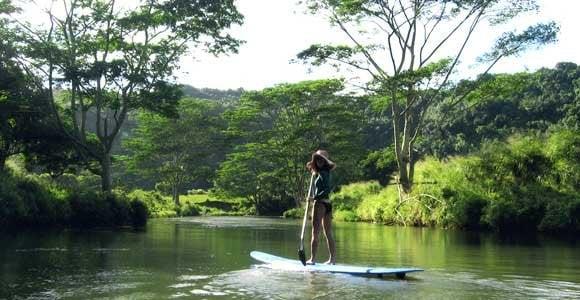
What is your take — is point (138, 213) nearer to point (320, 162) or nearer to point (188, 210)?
point (320, 162)

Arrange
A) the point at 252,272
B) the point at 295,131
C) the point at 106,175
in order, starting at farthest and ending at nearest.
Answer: the point at 295,131 → the point at 106,175 → the point at 252,272

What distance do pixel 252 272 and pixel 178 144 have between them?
49.1 metres

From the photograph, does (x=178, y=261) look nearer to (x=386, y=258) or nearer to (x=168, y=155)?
(x=386, y=258)

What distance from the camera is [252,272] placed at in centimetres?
905

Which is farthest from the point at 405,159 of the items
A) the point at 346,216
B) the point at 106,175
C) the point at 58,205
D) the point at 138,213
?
the point at 58,205

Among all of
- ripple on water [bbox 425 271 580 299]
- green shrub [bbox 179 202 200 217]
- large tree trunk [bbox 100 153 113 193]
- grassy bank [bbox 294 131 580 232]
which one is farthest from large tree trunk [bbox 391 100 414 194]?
green shrub [bbox 179 202 200 217]

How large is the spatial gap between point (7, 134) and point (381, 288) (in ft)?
75.5

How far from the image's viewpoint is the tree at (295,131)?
46250 millimetres

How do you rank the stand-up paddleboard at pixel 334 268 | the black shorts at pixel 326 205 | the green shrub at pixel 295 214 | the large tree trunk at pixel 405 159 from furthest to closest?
the green shrub at pixel 295 214
the large tree trunk at pixel 405 159
the black shorts at pixel 326 205
the stand-up paddleboard at pixel 334 268

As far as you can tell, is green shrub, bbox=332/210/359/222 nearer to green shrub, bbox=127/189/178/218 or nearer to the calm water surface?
green shrub, bbox=127/189/178/218

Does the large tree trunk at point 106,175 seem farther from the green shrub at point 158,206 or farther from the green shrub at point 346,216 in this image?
the green shrub at point 346,216

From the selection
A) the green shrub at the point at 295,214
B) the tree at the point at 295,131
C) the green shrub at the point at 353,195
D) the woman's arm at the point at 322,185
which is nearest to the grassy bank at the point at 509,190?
the green shrub at the point at 353,195

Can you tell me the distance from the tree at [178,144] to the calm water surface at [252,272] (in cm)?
4129

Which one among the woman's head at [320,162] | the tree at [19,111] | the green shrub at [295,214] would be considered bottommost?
the green shrub at [295,214]
